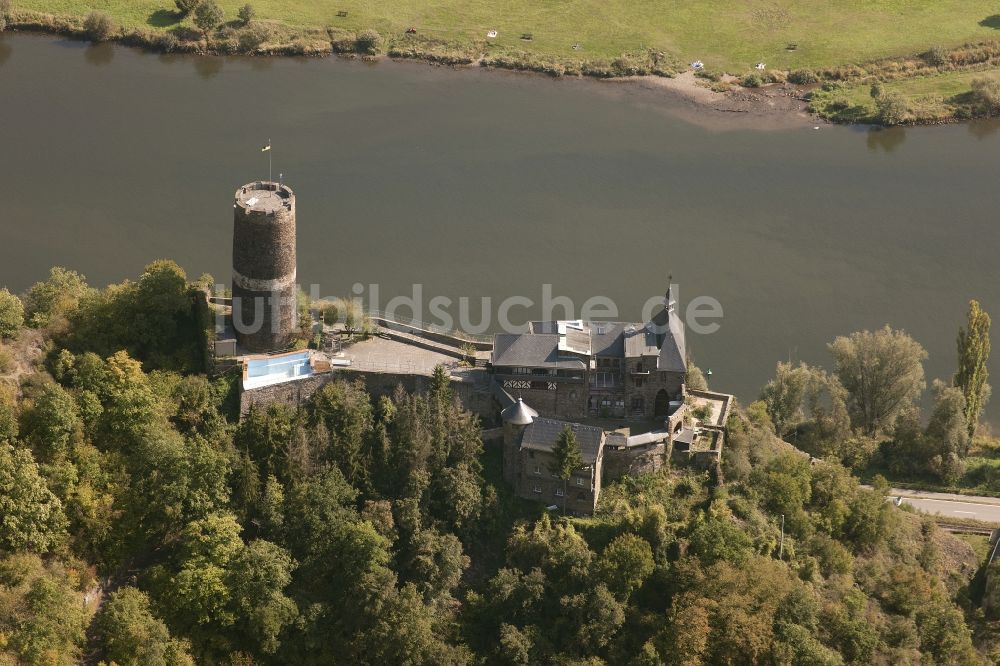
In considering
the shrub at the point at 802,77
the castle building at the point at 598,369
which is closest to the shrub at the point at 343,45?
the shrub at the point at 802,77

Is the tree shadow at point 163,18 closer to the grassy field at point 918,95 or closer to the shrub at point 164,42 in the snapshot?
the shrub at point 164,42

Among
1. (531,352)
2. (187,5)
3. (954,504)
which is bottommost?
(954,504)

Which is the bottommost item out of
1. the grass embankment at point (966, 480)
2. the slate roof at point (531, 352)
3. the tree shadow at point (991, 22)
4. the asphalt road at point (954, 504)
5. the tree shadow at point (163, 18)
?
the asphalt road at point (954, 504)

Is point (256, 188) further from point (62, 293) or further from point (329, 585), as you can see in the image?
point (329, 585)

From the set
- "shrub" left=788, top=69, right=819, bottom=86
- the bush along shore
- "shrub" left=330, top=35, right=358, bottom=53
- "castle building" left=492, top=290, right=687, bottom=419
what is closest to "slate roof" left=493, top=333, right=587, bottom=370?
"castle building" left=492, top=290, right=687, bottom=419

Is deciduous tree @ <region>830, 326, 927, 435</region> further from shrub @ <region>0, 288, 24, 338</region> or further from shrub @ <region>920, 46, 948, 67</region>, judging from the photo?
shrub @ <region>920, 46, 948, 67</region>

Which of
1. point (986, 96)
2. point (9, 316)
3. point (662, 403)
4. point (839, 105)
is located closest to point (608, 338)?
point (662, 403)

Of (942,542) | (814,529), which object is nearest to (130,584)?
(814,529)

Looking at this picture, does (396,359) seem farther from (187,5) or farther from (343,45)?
(187,5)
